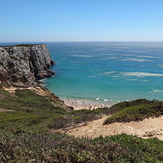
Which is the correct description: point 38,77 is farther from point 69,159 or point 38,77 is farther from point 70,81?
point 69,159

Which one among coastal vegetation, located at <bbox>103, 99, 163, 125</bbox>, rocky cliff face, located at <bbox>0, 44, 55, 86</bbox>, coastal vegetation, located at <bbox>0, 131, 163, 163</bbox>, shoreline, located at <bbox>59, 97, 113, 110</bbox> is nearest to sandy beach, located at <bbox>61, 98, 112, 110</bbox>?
shoreline, located at <bbox>59, 97, 113, 110</bbox>

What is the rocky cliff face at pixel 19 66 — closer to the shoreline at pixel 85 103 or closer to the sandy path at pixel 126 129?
the shoreline at pixel 85 103

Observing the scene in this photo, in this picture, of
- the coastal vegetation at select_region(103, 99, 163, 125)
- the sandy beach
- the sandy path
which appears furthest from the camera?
the sandy beach

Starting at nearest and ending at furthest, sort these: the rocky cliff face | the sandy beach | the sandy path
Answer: the sandy path < the sandy beach < the rocky cliff face

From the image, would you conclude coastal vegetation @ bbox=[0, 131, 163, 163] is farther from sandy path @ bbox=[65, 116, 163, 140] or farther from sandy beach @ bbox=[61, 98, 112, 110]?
sandy beach @ bbox=[61, 98, 112, 110]

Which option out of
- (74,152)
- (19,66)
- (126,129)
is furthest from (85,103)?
(74,152)

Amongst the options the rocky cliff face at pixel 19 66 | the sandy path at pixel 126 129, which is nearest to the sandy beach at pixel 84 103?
the rocky cliff face at pixel 19 66
